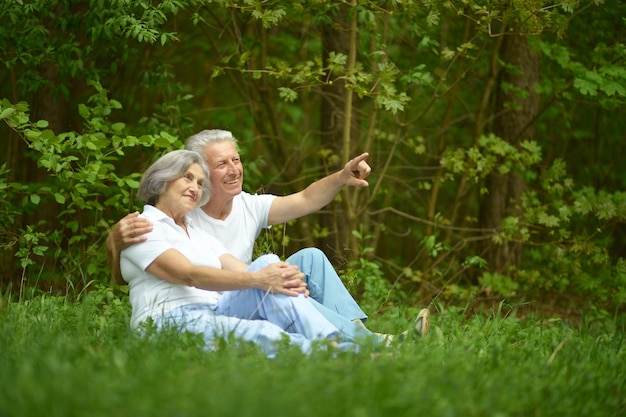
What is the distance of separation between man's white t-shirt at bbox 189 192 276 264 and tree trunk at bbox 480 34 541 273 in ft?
9.36

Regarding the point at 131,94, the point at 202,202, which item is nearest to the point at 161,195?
the point at 202,202

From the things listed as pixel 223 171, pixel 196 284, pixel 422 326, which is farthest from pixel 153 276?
pixel 422 326

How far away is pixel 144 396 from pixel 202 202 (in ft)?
6.07

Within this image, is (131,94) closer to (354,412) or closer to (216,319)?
(216,319)

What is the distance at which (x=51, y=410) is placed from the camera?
2381 millimetres

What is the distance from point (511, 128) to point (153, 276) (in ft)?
13.5

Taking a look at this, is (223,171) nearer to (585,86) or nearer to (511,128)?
(585,86)

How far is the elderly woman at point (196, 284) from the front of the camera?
12.0 feet

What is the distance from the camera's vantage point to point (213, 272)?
3656 mm

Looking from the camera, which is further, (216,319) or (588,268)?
(588,268)

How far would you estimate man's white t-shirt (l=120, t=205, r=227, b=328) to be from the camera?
371cm

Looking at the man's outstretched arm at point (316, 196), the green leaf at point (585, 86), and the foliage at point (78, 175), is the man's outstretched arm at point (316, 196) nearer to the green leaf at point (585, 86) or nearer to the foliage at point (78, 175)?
the foliage at point (78, 175)

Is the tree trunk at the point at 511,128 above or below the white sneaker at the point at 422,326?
above

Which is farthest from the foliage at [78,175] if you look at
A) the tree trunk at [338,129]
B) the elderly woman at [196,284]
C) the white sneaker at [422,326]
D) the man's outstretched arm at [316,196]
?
the white sneaker at [422,326]
